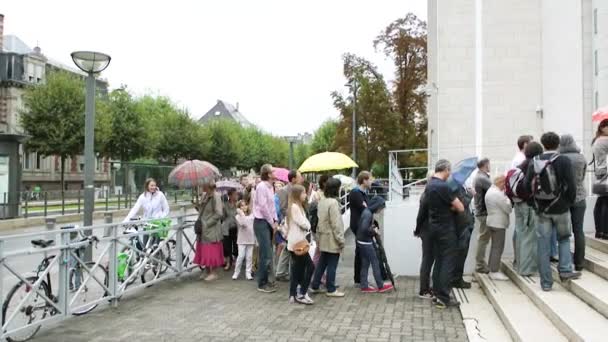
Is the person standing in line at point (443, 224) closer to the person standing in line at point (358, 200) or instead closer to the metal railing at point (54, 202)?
A: the person standing in line at point (358, 200)

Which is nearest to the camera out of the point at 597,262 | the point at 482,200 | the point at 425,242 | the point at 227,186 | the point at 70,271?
the point at 70,271

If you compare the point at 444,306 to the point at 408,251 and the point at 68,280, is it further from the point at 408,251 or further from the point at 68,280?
the point at 68,280

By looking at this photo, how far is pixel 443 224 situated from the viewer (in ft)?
24.4

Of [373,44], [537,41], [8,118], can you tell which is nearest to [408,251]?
[537,41]

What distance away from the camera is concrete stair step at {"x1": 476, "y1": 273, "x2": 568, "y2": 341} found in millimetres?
5746

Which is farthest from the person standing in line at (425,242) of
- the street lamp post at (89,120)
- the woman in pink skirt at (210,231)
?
the street lamp post at (89,120)

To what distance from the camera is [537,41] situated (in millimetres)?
14789

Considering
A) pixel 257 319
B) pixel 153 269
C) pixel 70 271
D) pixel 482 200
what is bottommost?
pixel 257 319

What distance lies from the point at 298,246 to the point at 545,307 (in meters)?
3.20

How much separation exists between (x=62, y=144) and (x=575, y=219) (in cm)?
3534

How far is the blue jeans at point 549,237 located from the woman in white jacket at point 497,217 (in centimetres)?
161

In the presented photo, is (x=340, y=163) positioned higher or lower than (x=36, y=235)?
higher

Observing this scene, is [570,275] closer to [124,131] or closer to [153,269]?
[153,269]

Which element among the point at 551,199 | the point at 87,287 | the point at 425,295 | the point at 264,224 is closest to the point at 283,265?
the point at 264,224
